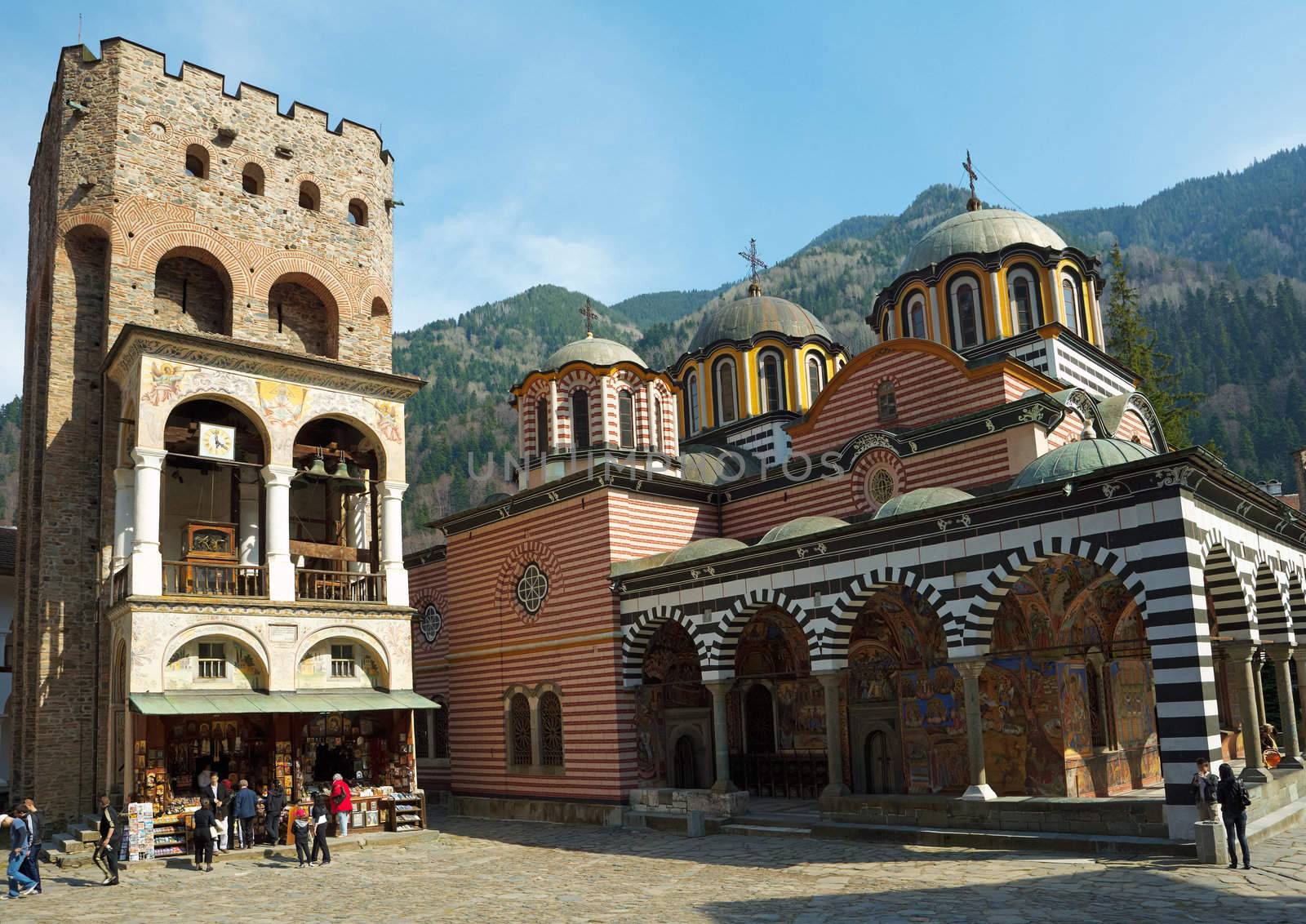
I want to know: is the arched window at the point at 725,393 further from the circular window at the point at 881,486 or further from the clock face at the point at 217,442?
the clock face at the point at 217,442

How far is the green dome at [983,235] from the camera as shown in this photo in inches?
911

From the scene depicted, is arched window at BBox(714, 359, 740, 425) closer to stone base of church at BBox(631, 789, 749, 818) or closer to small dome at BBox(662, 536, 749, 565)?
small dome at BBox(662, 536, 749, 565)

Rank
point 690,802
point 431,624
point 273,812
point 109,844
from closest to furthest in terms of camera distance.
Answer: point 109,844, point 273,812, point 690,802, point 431,624

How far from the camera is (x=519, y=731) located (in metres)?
21.2

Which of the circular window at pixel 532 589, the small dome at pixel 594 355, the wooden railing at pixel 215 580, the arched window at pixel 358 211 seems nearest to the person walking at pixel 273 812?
the wooden railing at pixel 215 580

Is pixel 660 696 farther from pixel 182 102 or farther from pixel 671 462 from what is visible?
pixel 182 102

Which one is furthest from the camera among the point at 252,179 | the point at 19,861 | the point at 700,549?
the point at 252,179

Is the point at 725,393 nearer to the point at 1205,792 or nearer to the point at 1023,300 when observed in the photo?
the point at 1023,300

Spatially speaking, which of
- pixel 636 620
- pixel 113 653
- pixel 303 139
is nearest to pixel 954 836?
pixel 636 620

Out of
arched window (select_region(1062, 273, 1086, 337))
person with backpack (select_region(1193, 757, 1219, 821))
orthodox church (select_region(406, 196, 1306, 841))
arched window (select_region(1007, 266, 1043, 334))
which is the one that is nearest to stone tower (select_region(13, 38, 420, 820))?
orthodox church (select_region(406, 196, 1306, 841))

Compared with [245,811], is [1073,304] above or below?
above

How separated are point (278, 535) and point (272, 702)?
284 cm

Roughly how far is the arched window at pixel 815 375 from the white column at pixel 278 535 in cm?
1322

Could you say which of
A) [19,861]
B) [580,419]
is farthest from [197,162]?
[19,861]
